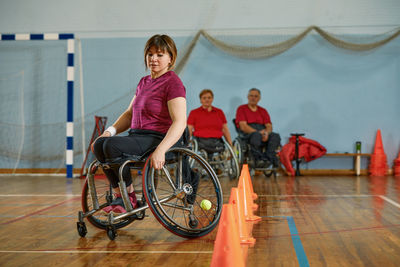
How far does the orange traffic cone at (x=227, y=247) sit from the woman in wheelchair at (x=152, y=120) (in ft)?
1.79

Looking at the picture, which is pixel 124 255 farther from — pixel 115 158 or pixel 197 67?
pixel 197 67

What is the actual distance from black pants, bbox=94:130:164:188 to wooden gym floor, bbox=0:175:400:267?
0.31 metres

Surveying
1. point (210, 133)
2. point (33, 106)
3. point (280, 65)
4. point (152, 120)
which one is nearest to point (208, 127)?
point (210, 133)

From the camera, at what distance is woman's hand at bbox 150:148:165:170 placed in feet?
6.21

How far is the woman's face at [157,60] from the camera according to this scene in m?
2.13

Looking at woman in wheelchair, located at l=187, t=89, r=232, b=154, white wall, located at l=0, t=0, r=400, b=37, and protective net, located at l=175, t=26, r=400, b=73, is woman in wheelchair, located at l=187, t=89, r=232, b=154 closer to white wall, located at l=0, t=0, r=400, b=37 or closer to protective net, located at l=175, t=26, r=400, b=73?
protective net, located at l=175, t=26, r=400, b=73

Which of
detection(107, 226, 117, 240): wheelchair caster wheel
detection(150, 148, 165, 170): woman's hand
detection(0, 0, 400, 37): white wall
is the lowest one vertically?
detection(107, 226, 117, 240): wheelchair caster wheel

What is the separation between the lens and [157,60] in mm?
2141

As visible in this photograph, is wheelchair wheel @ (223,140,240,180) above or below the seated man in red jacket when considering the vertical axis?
below

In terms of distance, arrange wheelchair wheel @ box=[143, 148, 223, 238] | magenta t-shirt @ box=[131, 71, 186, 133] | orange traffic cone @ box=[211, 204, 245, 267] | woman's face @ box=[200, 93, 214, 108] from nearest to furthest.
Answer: orange traffic cone @ box=[211, 204, 245, 267]
wheelchair wheel @ box=[143, 148, 223, 238]
magenta t-shirt @ box=[131, 71, 186, 133]
woman's face @ box=[200, 93, 214, 108]

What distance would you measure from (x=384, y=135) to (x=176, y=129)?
4643 mm

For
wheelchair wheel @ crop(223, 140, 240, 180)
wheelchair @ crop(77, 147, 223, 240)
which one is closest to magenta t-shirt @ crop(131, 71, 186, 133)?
wheelchair @ crop(77, 147, 223, 240)

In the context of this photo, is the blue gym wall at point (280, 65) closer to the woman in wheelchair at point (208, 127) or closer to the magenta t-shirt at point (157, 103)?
the woman in wheelchair at point (208, 127)

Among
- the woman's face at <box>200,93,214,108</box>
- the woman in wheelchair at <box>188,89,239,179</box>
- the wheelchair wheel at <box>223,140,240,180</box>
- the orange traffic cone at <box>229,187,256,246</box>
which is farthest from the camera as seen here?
the woman's face at <box>200,93,214,108</box>
